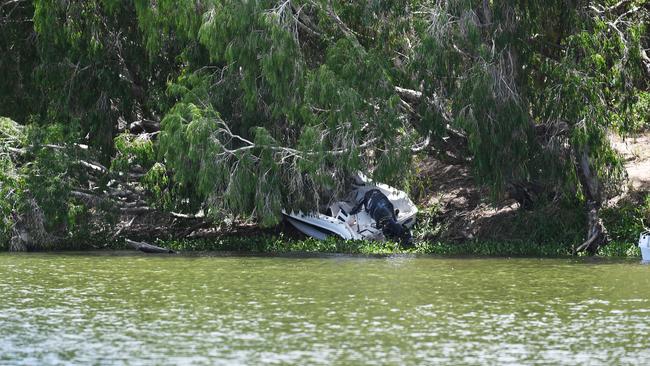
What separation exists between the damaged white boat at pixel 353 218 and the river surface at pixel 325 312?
3.27 m

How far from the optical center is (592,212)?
25.9 meters

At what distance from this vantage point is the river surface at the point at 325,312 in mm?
13203

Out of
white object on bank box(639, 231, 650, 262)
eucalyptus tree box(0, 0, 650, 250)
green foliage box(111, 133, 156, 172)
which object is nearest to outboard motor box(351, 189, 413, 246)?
eucalyptus tree box(0, 0, 650, 250)

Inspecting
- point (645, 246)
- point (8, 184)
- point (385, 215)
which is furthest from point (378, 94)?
point (8, 184)

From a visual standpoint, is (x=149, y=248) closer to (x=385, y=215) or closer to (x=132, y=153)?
(x=132, y=153)

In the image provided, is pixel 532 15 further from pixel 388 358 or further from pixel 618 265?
pixel 388 358

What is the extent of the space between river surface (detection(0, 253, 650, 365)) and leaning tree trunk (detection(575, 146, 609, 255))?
1.86m

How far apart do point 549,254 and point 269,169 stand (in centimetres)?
619

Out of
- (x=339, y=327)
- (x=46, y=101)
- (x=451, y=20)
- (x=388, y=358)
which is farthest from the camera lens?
(x=46, y=101)

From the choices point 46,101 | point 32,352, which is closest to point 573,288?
point 32,352

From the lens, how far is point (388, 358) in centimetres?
1284

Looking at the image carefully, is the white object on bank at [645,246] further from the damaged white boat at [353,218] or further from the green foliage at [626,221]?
the damaged white boat at [353,218]

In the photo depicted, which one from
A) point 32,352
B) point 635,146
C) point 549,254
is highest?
point 635,146

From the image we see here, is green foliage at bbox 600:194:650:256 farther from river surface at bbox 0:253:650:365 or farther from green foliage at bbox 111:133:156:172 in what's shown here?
green foliage at bbox 111:133:156:172
